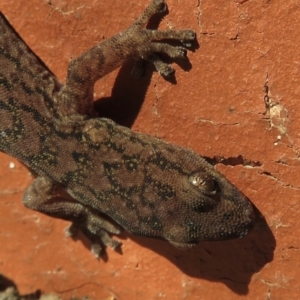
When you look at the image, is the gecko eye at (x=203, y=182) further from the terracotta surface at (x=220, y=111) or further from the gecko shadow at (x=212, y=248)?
the gecko shadow at (x=212, y=248)

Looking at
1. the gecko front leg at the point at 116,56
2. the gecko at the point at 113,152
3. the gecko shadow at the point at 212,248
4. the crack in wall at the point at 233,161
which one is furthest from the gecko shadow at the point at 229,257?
the gecko front leg at the point at 116,56

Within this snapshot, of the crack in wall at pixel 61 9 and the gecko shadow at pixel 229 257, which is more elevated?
the crack in wall at pixel 61 9

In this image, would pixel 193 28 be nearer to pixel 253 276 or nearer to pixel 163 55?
pixel 163 55

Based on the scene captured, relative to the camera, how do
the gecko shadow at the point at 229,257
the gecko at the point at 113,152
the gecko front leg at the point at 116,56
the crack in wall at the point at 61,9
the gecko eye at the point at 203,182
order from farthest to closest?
the crack in wall at the point at 61,9 < the gecko shadow at the point at 229,257 < the gecko front leg at the point at 116,56 < the gecko at the point at 113,152 < the gecko eye at the point at 203,182

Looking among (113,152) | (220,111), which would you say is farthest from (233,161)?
(113,152)

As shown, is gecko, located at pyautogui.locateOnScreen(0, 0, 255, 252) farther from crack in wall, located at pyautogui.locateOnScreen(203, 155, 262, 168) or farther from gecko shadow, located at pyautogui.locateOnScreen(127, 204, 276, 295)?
gecko shadow, located at pyautogui.locateOnScreen(127, 204, 276, 295)

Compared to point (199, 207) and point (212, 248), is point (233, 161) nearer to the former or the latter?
point (199, 207)
